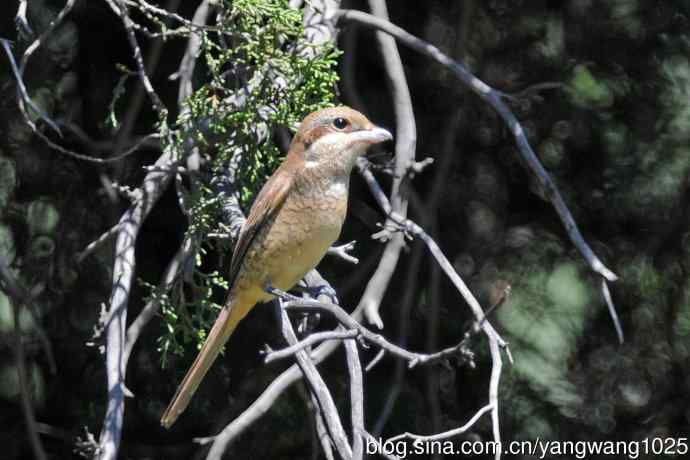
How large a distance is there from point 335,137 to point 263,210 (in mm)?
366

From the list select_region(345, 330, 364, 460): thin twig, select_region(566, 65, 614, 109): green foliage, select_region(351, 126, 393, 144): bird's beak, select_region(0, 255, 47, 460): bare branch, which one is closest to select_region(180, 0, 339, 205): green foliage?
select_region(351, 126, 393, 144): bird's beak

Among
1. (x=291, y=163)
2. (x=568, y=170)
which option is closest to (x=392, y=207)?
(x=291, y=163)

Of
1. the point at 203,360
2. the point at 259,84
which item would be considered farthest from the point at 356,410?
the point at 259,84

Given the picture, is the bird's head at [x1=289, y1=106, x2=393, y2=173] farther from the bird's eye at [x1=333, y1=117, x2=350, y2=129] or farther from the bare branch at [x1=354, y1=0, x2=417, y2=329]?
the bare branch at [x1=354, y1=0, x2=417, y2=329]

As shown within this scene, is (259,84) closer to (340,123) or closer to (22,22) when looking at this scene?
(340,123)

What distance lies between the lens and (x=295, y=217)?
3.66 metres

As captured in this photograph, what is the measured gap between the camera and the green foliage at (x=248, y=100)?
11.2 feet

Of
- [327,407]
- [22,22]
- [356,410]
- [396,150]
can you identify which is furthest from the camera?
[396,150]

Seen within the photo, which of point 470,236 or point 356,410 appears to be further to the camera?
point 470,236

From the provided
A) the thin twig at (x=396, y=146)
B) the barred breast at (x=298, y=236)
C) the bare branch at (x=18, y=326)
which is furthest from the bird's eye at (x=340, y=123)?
the bare branch at (x=18, y=326)

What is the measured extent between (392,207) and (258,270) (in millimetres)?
570

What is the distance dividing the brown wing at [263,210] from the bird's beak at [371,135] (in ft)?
0.93

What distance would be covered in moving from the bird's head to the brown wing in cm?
11

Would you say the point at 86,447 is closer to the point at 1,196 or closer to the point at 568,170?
the point at 1,196
